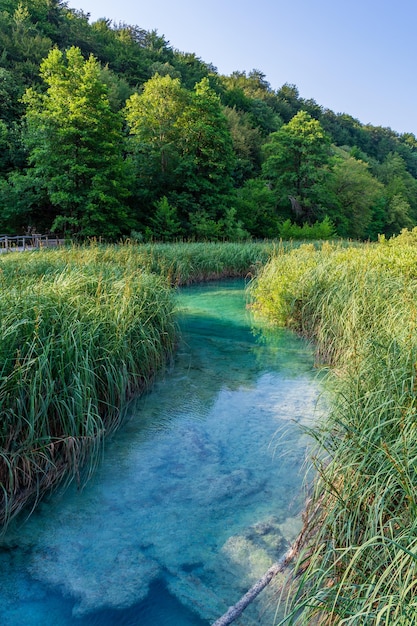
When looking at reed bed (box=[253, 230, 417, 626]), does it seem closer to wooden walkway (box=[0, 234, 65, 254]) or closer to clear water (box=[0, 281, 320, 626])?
clear water (box=[0, 281, 320, 626])

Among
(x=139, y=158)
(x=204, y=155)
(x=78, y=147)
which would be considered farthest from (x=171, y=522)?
(x=204, y=155)

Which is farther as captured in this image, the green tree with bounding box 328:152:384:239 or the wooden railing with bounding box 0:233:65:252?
the green tree with bounding box 328:152:384:239

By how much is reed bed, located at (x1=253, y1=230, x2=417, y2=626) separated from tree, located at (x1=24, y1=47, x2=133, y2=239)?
37.1 feet

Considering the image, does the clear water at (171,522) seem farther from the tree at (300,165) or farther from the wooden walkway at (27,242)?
the tree at (300,165)

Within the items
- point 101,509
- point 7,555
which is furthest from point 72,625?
point 101,509

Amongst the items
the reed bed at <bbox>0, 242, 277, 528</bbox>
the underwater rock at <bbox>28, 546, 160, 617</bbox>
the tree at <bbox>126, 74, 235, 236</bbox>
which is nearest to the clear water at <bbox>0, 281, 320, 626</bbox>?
the underwater rock at <bbox>28, 546, 160, 617</bbox>

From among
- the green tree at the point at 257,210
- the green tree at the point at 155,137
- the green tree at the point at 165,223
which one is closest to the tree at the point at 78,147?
the green tree at the point at 165,223

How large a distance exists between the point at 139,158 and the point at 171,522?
18339mm

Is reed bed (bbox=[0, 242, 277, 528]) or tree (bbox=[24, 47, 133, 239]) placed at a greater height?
tree (bbox=[24, 47, 133, 239])

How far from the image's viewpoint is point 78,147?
14656mm

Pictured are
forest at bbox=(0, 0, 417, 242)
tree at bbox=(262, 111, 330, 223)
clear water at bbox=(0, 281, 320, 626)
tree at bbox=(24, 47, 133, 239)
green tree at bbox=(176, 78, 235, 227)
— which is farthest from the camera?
tree at bbox=(262, 111, 330, 223)

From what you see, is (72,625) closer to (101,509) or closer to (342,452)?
(101,509)

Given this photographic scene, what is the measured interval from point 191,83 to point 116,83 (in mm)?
11347

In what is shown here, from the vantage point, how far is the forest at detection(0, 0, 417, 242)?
48.1 feet
